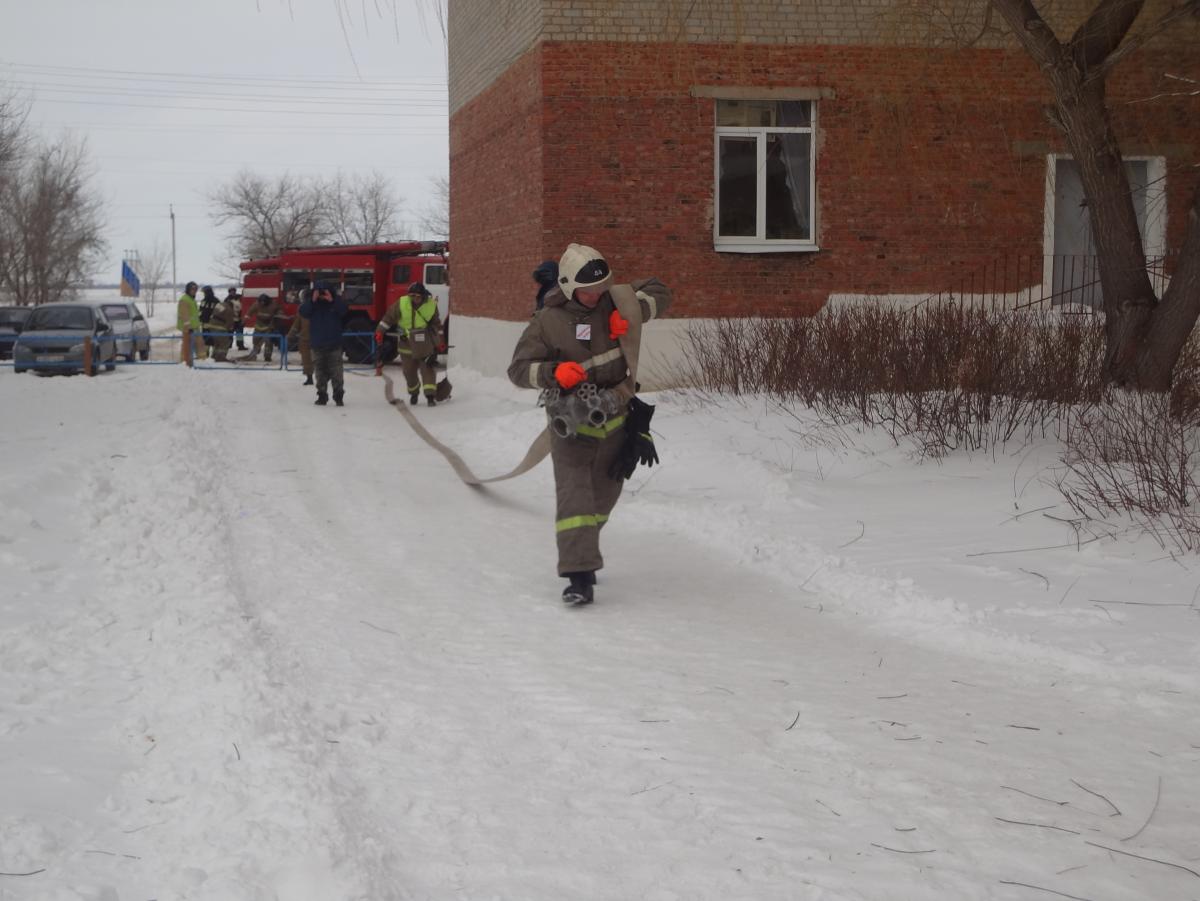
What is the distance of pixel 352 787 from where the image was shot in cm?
451

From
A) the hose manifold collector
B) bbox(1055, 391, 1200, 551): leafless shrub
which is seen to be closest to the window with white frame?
bbox(1055, 391, 1200, 551): leafless shrub

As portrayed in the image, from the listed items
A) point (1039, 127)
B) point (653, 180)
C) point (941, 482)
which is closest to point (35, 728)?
point (941, 482)

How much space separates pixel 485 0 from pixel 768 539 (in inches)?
585

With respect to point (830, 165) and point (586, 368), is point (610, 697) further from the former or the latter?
point (830, 165)

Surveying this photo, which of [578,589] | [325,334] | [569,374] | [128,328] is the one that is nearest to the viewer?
[569,374]

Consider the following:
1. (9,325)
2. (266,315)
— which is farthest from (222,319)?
(9,325)

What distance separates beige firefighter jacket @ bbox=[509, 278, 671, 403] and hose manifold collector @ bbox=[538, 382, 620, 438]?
103 millimetres

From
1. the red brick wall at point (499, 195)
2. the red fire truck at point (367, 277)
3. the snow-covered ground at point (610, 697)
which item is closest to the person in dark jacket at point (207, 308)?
the red fire truck at point (367, 277)

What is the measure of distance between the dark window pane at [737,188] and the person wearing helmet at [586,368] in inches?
418

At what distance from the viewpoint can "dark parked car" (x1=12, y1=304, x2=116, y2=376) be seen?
88.5ft

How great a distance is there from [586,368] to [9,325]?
31364 millimetres

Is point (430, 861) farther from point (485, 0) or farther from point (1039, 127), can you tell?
point (485, 0)

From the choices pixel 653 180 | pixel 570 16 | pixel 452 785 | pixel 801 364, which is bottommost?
pixel 452 785

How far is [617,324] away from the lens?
25.1ft
